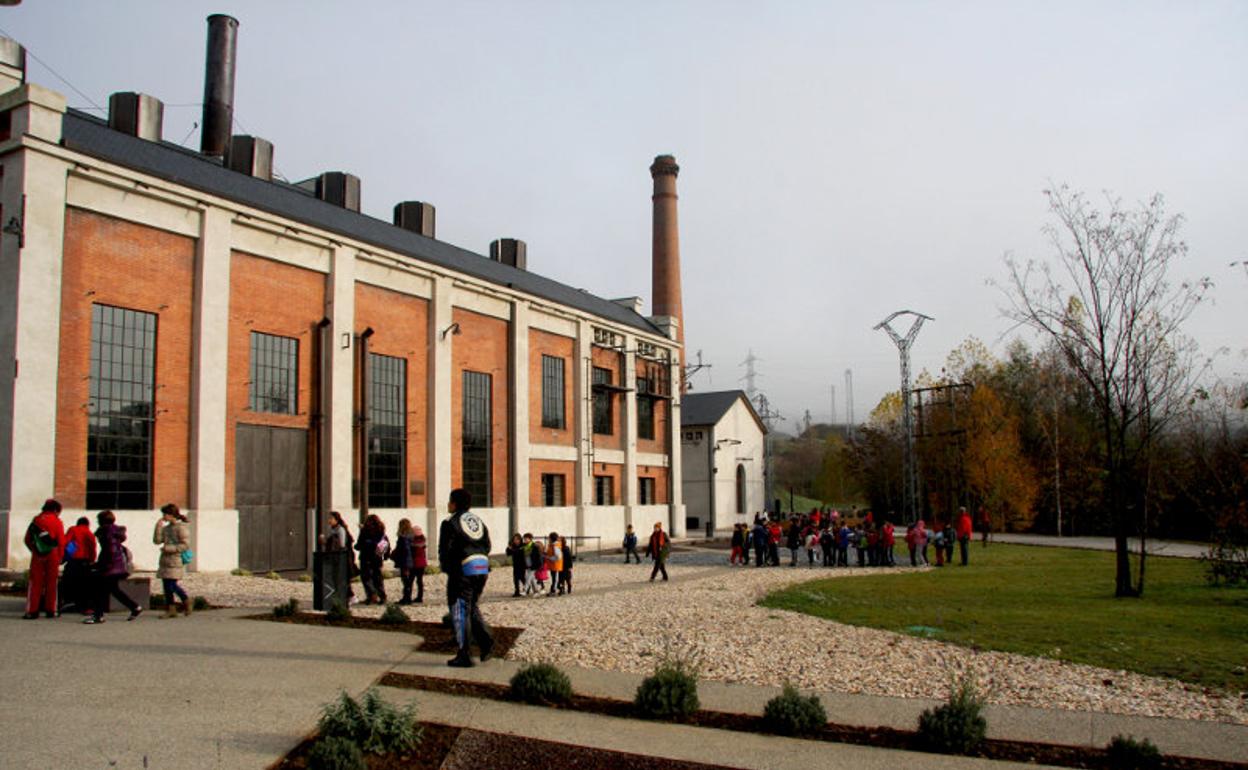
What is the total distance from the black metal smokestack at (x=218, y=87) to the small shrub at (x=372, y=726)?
98.2ft

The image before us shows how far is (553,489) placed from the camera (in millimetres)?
38625

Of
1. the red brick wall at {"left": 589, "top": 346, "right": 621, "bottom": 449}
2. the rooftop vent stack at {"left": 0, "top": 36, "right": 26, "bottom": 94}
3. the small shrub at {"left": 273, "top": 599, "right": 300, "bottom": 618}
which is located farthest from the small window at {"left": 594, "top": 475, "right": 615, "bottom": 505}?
the small shrub at {"left": 273, "top": 599, "right": 300, "bottom": 618}

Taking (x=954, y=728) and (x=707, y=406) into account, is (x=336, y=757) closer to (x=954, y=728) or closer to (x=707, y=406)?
(x=954, y=728)

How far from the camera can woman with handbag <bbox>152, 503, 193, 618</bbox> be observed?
43.2 ft

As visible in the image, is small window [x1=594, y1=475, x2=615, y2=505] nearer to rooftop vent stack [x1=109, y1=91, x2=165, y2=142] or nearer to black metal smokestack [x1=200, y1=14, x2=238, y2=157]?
black metal smokestack [x1=200, y1=14, x2=238, y2=157]

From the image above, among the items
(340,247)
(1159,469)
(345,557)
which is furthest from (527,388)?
(1159,469)

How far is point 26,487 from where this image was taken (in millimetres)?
19109

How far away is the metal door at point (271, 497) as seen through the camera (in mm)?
24391

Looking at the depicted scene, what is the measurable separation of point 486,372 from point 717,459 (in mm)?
30203

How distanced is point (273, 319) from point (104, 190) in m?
5.60

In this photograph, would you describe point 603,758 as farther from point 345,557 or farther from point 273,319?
point 273,319

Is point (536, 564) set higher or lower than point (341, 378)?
lower

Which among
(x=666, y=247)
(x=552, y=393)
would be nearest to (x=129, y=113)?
(x=552, y=393)

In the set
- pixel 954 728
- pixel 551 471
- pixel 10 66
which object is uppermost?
pixel 10 66
